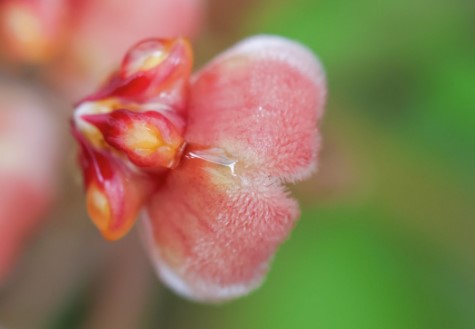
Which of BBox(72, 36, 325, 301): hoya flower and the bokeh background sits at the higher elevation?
BBox(72, 36, 325, 301): hoya flower

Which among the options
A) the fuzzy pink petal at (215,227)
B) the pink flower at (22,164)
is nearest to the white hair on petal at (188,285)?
the fuzzy pink petal at (215,227)

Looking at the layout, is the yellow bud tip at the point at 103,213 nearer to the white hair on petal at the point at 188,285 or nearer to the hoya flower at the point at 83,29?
the white hair on petal at the point at 188,285

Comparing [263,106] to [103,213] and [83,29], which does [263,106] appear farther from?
[83,29]

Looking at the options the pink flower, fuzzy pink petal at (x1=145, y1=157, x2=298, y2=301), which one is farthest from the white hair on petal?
the pink flower

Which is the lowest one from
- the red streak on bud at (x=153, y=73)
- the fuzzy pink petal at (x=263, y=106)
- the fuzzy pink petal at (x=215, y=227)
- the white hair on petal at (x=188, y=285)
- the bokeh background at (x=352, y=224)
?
the bokeh background at (x=352, y=224)

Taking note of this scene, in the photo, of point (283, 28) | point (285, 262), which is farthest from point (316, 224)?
point (283, 28)

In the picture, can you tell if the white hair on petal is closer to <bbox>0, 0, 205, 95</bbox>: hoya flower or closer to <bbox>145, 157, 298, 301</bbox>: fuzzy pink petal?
<bbox>145, 157, 298, 301</bbox>: fuzzy pink petal

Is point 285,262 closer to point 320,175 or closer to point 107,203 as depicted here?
point 320,175
